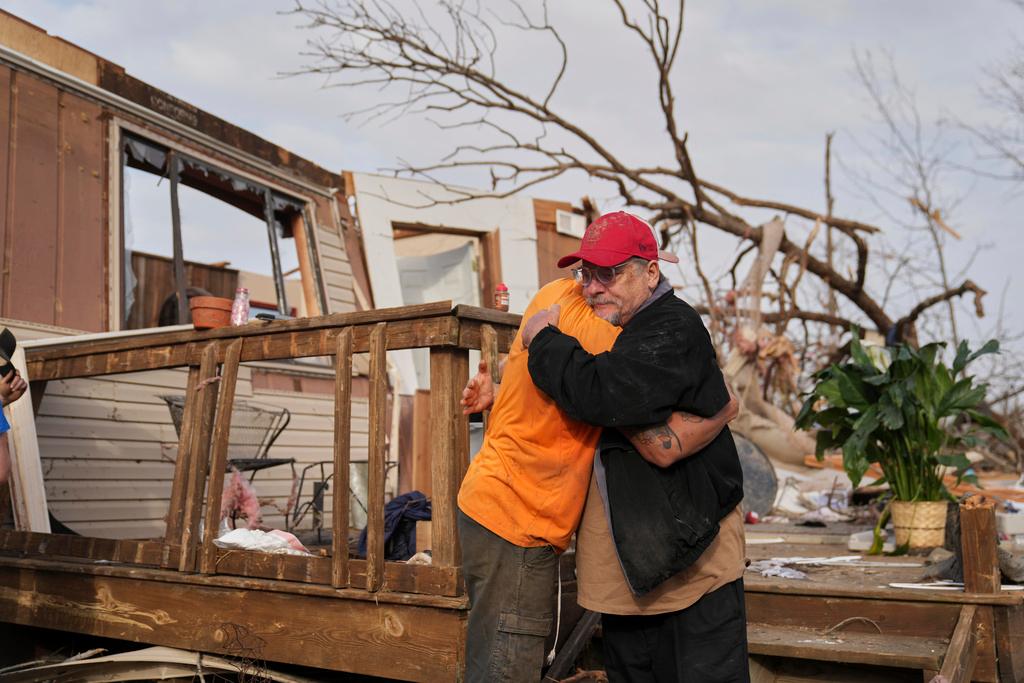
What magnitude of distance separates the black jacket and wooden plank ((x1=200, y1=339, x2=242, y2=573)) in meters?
2.43

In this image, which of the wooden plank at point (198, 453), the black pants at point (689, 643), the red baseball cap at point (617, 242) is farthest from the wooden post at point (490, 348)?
the wooden plank at point (198, 453)

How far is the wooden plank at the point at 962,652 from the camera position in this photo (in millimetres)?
3119

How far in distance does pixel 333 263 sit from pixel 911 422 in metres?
5.87

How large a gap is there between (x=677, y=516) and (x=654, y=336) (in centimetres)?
50

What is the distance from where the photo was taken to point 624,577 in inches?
101

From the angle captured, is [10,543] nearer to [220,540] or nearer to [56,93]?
[220,540]

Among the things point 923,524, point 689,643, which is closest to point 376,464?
point 689,643

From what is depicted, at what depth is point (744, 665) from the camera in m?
2.53

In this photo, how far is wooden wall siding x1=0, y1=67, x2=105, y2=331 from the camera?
631 cm

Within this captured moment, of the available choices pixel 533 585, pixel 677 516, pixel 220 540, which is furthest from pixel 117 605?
pixel 677 516

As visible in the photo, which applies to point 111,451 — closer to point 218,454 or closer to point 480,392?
point 218,454

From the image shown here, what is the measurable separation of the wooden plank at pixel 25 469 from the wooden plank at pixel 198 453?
1398 millimetres

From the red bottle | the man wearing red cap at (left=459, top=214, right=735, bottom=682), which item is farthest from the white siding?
the man wearing red cap at (left=459, top=214, right=735, bottom=682)

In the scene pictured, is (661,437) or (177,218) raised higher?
(177,218)
